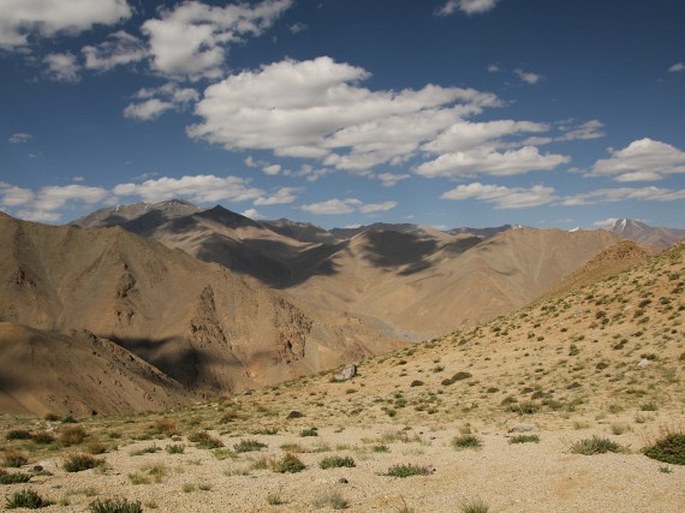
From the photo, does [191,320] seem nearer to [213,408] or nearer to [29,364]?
[29,364]

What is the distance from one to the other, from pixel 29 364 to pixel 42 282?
229ft

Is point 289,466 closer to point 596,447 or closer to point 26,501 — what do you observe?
point 26,501

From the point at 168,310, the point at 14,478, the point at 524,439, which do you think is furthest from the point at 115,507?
the point at 168,310

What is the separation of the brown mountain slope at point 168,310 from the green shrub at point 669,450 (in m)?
108

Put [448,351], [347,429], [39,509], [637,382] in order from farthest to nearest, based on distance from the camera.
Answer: [448,351]
[637,382]
[347,429]
[39,509]

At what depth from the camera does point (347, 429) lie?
2364cm

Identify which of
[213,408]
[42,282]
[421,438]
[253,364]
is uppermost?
[42,282]

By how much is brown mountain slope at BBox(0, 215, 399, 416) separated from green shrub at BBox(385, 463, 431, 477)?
4193 inches

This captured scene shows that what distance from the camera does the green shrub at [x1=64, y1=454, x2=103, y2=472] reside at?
51.5 ft

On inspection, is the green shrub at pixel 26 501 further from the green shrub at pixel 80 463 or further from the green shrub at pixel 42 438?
the green shrub at pixel 42 438

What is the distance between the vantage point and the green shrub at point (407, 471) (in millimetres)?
13320

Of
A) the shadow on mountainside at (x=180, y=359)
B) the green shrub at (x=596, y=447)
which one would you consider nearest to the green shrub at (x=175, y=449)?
the green shrub at (x=596, y=447)

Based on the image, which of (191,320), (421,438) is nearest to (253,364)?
(191,320)

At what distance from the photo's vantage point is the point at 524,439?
17.6 meters
